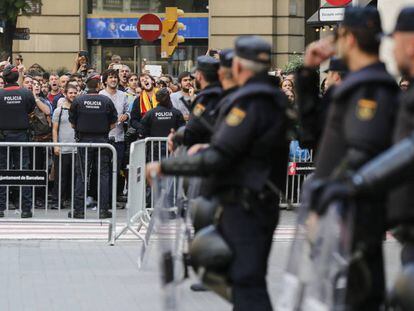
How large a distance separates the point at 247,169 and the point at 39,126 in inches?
412

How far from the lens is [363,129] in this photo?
583cm

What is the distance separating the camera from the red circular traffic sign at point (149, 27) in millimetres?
24125

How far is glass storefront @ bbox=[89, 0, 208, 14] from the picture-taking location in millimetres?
34969

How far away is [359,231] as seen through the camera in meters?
5.84

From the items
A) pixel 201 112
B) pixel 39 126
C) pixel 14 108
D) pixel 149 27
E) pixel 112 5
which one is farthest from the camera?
pixel 112 5

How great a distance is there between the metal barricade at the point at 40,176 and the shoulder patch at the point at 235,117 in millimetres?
7119

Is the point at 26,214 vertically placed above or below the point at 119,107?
below

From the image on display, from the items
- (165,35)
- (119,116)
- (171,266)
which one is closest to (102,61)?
(165,35)

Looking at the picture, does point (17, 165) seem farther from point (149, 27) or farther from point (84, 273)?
point (149, 27)

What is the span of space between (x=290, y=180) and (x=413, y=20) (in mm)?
10958

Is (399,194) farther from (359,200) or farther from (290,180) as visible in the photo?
(290,180)

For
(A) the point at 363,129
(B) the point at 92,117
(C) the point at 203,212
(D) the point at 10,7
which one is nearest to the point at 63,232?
(B) the point at 92,117

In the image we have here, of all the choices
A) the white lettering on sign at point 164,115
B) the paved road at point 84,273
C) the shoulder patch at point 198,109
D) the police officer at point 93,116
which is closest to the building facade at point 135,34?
the white lettering on sign at point 164,115

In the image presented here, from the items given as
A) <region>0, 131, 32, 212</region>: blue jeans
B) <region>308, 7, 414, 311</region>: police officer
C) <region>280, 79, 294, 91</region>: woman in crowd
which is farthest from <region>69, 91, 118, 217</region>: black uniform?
<region>308, 7, 414, 311</region>: police officer
